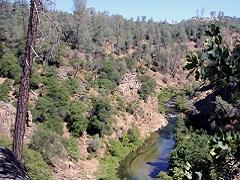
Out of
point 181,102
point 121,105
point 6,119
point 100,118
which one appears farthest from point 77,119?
point 181,102

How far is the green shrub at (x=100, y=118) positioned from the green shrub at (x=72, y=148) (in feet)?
9.78

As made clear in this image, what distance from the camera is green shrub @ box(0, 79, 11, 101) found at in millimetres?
38625

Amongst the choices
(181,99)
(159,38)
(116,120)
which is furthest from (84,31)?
(159,38)

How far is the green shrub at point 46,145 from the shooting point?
94.1 ft

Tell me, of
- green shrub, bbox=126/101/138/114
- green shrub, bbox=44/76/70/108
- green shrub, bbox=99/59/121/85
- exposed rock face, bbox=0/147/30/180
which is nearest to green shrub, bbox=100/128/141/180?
green shrub, bbox=126/101/138/114

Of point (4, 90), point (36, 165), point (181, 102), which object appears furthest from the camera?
point (181, 102)

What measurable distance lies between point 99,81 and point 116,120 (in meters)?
8.09

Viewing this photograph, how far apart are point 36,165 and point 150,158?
16224 mm

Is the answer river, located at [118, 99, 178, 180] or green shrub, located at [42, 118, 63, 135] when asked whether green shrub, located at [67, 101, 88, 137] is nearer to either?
green shrub, located at [42, 118, 63, 135]

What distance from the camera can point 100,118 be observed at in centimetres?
3922

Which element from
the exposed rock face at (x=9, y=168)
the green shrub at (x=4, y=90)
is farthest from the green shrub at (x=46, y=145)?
the exposed rock face at (x=9, y=168)

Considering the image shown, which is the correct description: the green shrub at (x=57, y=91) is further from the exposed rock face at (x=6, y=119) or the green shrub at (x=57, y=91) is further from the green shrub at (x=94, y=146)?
the exposed rock face at (x=6, y=119)

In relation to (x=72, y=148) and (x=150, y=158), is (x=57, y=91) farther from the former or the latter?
(x=150, y=158)

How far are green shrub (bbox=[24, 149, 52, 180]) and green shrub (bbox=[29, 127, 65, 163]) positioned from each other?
4.81 feet
